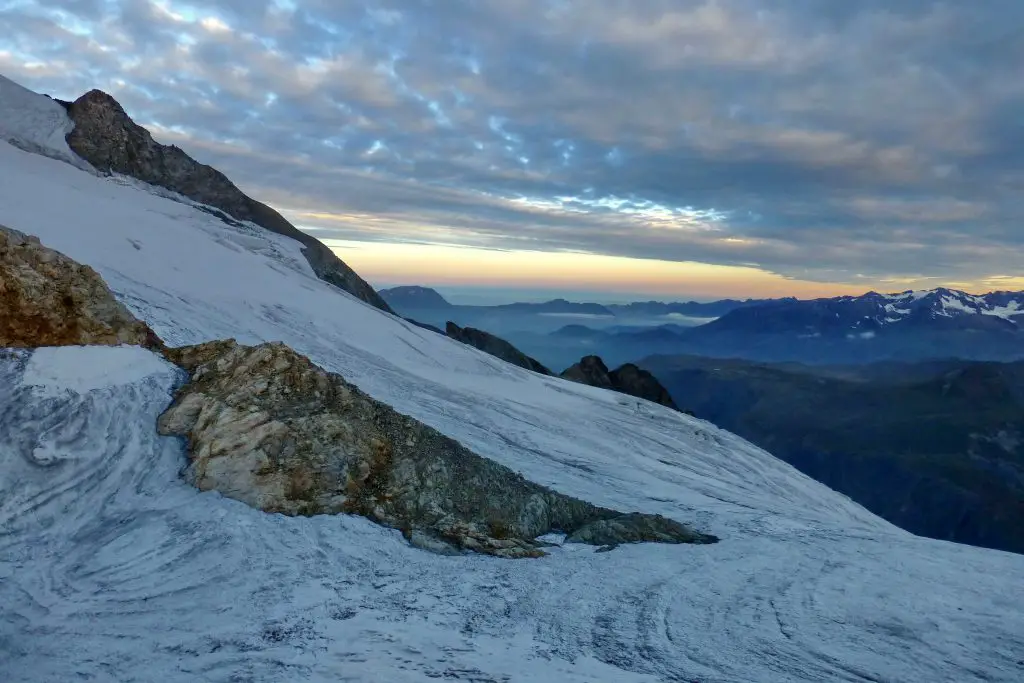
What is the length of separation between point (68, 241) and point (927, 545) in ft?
141

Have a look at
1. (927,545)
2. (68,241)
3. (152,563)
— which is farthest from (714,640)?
(68,241)

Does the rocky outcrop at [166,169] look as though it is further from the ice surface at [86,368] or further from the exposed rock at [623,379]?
the ice surface at [86,368]

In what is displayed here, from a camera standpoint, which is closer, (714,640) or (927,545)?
(714,640)

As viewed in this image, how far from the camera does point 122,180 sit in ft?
202

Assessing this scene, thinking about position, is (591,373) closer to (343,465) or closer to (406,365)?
(406,365)

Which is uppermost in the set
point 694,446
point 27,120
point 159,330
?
point 27,120

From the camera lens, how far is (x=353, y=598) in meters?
13.0

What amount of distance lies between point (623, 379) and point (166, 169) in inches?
2878

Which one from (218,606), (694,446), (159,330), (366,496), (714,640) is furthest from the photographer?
(694,446)

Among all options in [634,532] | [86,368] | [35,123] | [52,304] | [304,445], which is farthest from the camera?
[35,123]

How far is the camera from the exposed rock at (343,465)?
1670 cm

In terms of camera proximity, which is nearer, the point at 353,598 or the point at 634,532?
the point at 353,598

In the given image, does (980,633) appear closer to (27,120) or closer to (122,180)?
(122,180)

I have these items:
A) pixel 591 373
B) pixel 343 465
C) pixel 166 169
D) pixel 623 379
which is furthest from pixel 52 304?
pixel 623 379
